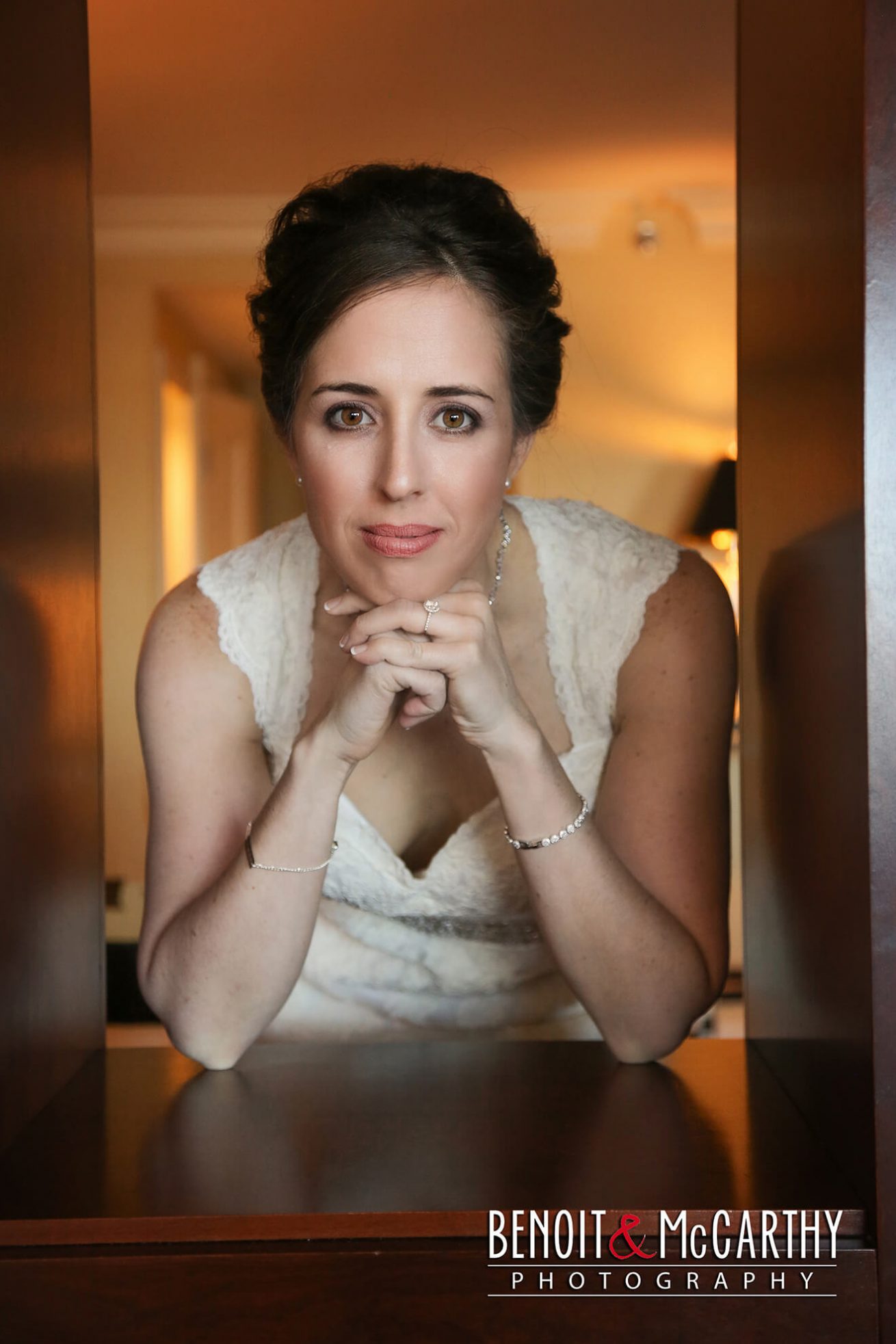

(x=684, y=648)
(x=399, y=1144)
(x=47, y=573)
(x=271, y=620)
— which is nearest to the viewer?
(x=399, y=1144)

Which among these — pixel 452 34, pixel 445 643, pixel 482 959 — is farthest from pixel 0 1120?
pixel 452 34

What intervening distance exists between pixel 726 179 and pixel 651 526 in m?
1.11

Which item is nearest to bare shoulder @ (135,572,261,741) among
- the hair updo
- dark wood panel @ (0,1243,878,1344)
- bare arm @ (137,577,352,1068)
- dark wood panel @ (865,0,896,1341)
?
bare arm @ (137,577,352,1068)

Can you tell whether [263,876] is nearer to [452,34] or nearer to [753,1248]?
[753,1248]

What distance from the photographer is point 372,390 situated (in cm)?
105

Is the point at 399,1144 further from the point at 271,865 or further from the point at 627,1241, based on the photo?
the point at 271,865

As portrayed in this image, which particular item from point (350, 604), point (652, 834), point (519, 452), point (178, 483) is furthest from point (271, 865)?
point (178, 483)

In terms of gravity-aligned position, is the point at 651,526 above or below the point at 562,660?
above

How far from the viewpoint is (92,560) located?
117 cm

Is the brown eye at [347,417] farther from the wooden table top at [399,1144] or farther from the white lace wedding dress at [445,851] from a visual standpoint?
the wooden table top at [399,1144]

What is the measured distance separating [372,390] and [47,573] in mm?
294

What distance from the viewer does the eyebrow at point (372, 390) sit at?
1.05m

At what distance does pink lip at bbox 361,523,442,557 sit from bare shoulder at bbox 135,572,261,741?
273 millimetres

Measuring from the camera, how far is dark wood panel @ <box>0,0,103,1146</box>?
92cm
